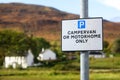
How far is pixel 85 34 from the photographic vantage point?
5.81 metres

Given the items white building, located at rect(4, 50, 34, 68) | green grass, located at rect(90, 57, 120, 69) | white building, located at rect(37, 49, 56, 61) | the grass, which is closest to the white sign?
the grass

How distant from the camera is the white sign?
578cm

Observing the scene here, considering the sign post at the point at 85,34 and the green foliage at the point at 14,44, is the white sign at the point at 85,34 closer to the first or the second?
the sign post at the point at 85,34

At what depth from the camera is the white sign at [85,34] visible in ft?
19.0

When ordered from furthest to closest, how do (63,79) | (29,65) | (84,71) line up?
(29,65)
(63,79)
(84,71)

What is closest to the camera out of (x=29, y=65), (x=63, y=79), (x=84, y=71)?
(x=84, y=71)

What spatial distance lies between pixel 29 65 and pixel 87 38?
8358 centimetres

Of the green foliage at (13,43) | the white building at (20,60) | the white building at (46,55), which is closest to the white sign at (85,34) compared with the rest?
the green foliage at (13,43)

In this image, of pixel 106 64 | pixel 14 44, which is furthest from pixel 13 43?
pixel 106 64

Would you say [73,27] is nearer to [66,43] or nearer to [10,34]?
[66,43]

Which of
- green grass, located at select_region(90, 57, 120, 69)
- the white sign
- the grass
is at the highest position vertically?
the white sign

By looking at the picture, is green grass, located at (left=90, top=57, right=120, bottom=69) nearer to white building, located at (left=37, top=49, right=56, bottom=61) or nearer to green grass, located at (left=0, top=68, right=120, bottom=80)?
green grass, located at (left=0, top=68, right=120, bottom=80)

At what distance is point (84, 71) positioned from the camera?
5.67 meters

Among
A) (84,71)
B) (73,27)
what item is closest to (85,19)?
(73,27)
